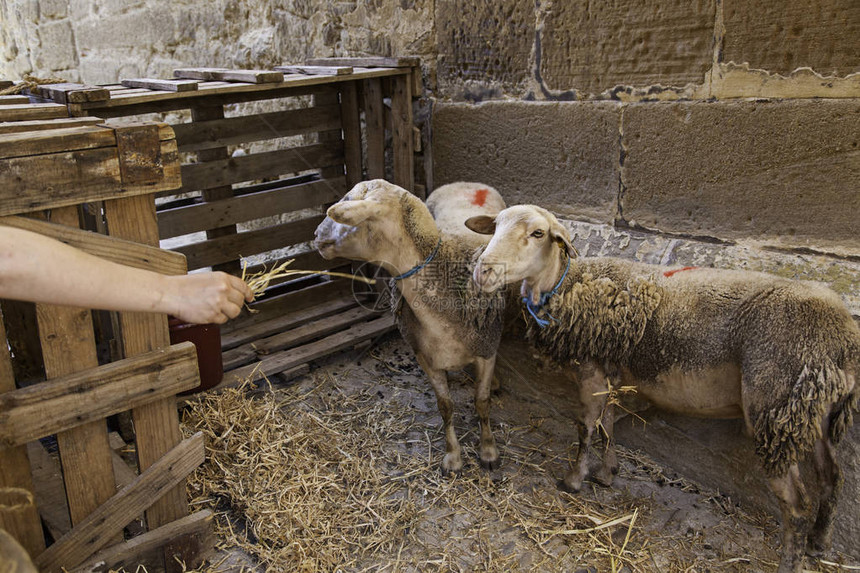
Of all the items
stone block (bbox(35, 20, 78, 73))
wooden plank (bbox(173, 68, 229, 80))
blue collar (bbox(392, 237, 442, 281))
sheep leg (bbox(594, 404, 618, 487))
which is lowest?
sheep leg (bbox(594, 404, 618, 487))

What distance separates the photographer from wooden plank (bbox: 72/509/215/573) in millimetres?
2629

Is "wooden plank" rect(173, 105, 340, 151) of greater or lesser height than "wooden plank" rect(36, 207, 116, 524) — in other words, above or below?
above

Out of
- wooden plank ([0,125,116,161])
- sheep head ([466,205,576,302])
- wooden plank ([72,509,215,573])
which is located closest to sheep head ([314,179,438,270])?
sheep head ([466,205,576,302])

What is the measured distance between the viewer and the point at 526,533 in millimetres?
3217

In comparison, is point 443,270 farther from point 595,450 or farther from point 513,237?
point 595,450

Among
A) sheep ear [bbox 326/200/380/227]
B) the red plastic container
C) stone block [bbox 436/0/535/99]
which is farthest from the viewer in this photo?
stone block [bbox 436/0/535/99]

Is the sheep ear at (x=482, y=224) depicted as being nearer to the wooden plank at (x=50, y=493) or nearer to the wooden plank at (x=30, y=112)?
the wooden plank at (x=30, y=112)

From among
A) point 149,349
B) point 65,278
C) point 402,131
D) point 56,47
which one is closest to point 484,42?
point 402,131

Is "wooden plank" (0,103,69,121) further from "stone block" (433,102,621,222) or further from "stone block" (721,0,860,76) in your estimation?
"stone block" (721,0,860,76)

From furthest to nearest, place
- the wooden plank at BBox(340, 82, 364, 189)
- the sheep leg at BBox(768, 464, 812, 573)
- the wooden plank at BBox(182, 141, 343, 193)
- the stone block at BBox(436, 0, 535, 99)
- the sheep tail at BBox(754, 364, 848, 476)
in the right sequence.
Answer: the wooden plank at BBox(340, 82, 364, 189) < the wooden plank at BBox(182, 141, 343, 193) < the stone block at BBox(436, 0, 535, 99) < the sheep leg at BBox(768, 464, 812, 573) < the sheep tail at BBox(754, 364, 848, 476)

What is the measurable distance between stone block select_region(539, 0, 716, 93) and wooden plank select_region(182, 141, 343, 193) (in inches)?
77.8

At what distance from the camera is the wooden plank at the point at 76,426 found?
238 cm

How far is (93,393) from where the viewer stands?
8.09 ft

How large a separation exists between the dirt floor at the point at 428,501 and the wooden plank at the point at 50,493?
24.5 inches
